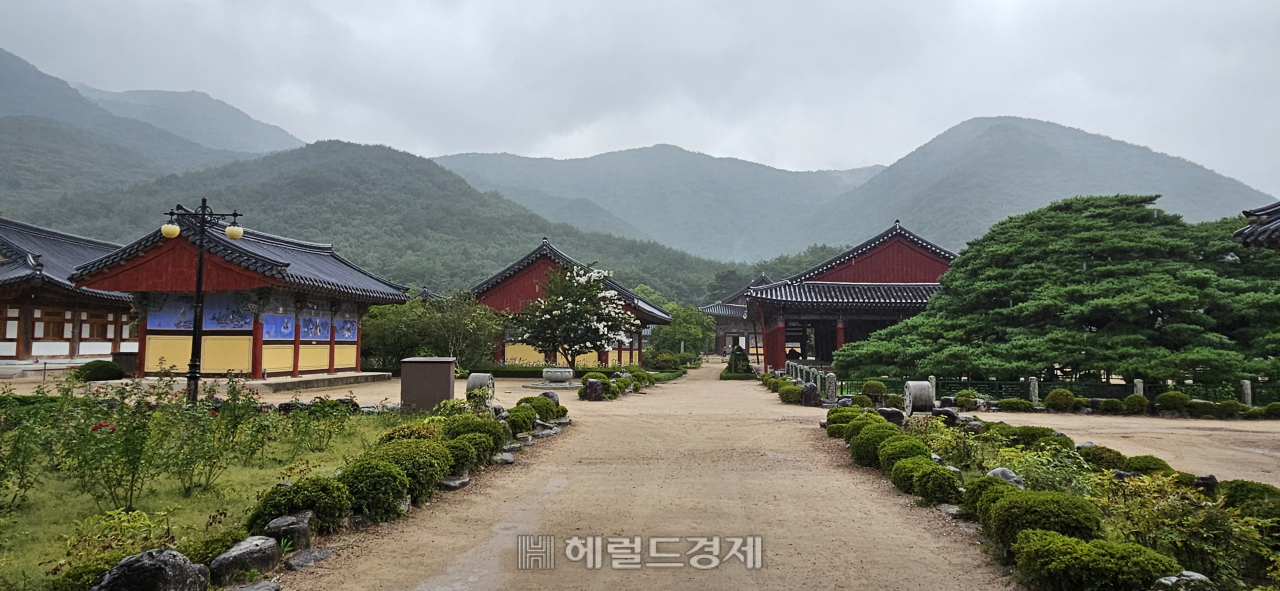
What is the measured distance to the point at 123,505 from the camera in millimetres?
7098

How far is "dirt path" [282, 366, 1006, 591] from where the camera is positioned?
595 centimetres

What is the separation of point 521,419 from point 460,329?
18.5 meters

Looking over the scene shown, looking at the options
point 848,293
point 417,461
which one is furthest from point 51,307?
point 848,293

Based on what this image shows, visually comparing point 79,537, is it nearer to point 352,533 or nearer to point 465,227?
point 352,533

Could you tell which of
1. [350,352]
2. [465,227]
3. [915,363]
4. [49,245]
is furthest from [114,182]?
[915,363]

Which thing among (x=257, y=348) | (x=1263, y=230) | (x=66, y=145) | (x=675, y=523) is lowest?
(x=675, y=523)

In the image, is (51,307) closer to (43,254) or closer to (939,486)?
(43,254)

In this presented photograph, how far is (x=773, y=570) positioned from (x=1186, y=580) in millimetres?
2987

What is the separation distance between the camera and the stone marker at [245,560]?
5.48m

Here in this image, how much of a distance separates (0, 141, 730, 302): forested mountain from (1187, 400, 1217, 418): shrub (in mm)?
65767

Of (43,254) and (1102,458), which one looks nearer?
(1102,458)

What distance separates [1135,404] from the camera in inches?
773

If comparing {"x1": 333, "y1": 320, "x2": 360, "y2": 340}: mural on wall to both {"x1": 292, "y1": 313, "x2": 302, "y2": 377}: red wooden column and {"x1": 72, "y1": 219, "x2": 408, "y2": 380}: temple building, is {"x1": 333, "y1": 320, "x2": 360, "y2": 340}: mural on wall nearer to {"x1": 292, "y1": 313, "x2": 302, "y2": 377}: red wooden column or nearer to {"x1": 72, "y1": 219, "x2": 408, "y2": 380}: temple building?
{"x1": 292, "y1": 313, "x2": 302, "y2": 377}: red wooden column

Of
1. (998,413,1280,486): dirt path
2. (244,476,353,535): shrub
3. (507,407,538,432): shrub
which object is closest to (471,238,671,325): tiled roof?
(998,413,1280,486): dirt path
